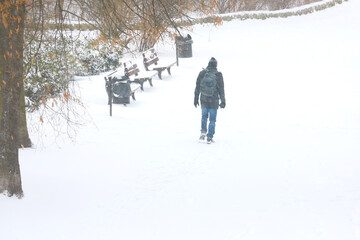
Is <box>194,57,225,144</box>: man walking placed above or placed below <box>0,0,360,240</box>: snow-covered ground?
above

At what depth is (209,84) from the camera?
417 inches

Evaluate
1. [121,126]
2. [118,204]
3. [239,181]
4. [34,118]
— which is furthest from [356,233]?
[34,118]

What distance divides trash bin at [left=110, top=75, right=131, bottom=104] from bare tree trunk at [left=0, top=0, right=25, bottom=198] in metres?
7.10

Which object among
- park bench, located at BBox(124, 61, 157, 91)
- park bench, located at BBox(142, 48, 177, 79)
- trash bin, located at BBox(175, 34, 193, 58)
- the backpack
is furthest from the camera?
trash bin, located at BBox(175, 34, 193, 58)

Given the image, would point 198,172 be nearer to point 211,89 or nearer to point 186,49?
point 211,89

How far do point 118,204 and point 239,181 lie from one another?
2094mm

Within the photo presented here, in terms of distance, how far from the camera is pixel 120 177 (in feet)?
27.7

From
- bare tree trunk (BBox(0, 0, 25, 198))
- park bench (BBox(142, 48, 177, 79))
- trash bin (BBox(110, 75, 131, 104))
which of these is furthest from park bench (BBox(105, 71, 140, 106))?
bare tree trunk (BBox(0, 0, 25, 198))

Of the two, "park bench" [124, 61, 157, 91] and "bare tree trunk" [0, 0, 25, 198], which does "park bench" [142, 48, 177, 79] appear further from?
"bare tree trunk" [0, 0, 25, 198]

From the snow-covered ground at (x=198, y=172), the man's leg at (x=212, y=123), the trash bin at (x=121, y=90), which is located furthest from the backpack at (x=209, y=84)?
the trash bin at (x=121, y=90)

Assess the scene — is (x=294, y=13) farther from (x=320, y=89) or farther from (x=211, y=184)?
(x=211, y=184)

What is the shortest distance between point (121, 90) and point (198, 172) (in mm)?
5857

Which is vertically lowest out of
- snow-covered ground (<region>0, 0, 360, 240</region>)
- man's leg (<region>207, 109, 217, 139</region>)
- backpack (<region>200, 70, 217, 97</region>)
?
snow-covered ground (<region>0, 0, 360, 240</region>)

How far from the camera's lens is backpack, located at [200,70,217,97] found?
416 inches
